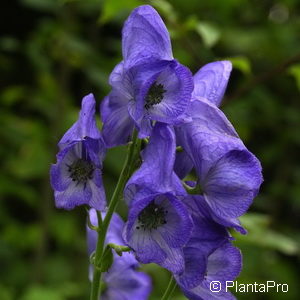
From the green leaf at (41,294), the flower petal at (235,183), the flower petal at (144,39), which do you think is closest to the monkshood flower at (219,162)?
the flower petal at (235,183)

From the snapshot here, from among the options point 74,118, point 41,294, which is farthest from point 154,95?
point 74,118

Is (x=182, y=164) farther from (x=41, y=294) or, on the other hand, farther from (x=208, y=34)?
(x=41, y=294)

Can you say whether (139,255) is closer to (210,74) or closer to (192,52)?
(210,74)

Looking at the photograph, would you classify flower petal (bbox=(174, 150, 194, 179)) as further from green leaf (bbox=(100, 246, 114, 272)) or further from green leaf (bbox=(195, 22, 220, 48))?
green leaf (bbox=(195, 22, 220, 48))

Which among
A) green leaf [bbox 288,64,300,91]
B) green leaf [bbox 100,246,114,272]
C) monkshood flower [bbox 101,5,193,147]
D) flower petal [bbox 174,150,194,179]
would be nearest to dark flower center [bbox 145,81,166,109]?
monkshood flower [bbox 101,5,193,147]

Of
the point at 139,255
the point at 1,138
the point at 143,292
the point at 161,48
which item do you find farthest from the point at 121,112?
the point at 1,138

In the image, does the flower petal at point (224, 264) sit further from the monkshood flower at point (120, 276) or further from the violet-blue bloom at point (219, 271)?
the monkshood flower at point (120, 276)
